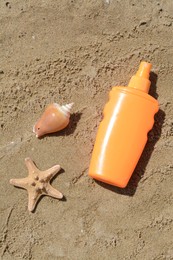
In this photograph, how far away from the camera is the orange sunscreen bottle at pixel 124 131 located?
0.99 metres

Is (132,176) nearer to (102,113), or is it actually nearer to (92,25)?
(102,113)

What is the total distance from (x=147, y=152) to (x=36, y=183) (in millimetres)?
270

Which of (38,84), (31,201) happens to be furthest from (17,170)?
(38,84)

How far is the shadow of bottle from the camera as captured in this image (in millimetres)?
1033

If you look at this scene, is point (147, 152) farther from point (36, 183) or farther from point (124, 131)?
point (36, 183)

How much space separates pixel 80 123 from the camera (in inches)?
41.3

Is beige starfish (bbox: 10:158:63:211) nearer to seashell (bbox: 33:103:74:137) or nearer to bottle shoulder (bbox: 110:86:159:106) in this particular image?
seashell (bbox: 33:103:74:137)

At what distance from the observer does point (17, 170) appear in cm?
103

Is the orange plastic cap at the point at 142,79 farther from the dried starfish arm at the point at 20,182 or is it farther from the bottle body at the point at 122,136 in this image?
the dried starfish arm at the point at 20,182

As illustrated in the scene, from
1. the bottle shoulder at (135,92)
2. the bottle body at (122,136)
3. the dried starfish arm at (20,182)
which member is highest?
the bottle shoulder at (135,92)

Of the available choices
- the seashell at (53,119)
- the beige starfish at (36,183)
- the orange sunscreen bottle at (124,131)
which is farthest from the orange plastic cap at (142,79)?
the beige starfish at (36,183)

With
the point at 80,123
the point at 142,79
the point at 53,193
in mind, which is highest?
the point at 142,79

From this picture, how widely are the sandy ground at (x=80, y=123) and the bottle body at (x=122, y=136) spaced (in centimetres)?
5

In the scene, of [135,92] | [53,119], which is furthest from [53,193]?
[135,92]
